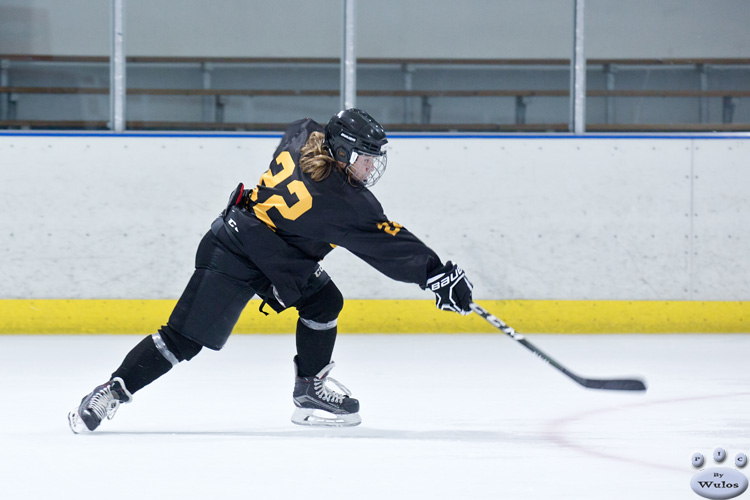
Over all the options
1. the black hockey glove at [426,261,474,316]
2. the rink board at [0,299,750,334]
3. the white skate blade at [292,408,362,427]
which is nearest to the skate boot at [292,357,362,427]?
the white skate blade at [292,408,362,427]

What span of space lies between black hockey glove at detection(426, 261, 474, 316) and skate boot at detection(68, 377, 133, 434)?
80 centimetres

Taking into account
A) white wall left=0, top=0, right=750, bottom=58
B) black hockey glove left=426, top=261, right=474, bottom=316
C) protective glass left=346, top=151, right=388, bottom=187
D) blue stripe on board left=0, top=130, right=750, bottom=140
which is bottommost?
black hockey glove left=426, top=261, right=474, bottom=316

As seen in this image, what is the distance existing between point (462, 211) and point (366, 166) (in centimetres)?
246

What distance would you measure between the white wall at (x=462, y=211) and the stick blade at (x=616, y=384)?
7.19 feet

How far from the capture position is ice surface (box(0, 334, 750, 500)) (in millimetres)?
1848

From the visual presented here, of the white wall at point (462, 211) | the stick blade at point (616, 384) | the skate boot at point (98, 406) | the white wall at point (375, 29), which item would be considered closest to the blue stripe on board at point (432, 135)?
the white wall at point (462, 211)

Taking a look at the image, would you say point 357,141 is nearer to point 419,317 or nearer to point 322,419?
point 322,419

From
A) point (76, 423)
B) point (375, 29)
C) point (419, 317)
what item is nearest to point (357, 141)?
point (76, 423)

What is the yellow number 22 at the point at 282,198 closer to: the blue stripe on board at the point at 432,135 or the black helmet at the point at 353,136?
the black helmet at the point at 353,136

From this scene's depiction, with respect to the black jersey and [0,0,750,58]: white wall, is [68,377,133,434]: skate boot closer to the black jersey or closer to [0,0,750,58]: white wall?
the black jersey

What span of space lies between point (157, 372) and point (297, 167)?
609 millimetres

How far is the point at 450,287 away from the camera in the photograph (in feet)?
7.41

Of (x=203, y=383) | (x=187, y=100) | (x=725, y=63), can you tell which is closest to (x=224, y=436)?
(x=203, y=383)

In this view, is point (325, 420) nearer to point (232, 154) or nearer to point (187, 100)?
point (232, 154)
